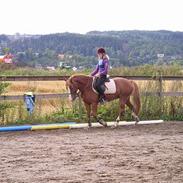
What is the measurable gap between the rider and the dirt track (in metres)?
1.14

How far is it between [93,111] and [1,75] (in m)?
2.80

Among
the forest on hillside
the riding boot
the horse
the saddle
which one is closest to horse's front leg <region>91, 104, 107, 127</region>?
the horse

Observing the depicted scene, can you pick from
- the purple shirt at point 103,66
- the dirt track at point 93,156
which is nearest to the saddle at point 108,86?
the purple shirt at point 103,66

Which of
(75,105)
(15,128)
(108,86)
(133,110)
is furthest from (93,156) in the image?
(75,105)

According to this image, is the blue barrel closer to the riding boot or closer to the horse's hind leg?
the riding boot

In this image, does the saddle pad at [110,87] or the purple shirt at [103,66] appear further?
the saddle pad at [110,87]

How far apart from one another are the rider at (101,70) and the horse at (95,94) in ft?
0.48

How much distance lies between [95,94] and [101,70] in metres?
0.66

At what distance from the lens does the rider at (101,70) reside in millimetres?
12573

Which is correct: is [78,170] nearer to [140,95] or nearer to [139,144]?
[139,144]

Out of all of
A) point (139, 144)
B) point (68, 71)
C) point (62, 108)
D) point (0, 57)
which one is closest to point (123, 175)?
point (139, 144)

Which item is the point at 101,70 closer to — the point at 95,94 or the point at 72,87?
the point at 95,94

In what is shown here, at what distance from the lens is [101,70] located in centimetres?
1266

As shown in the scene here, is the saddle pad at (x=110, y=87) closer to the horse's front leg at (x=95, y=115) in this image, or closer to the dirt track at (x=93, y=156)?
the horse's front leg at (x=95, y=115)
